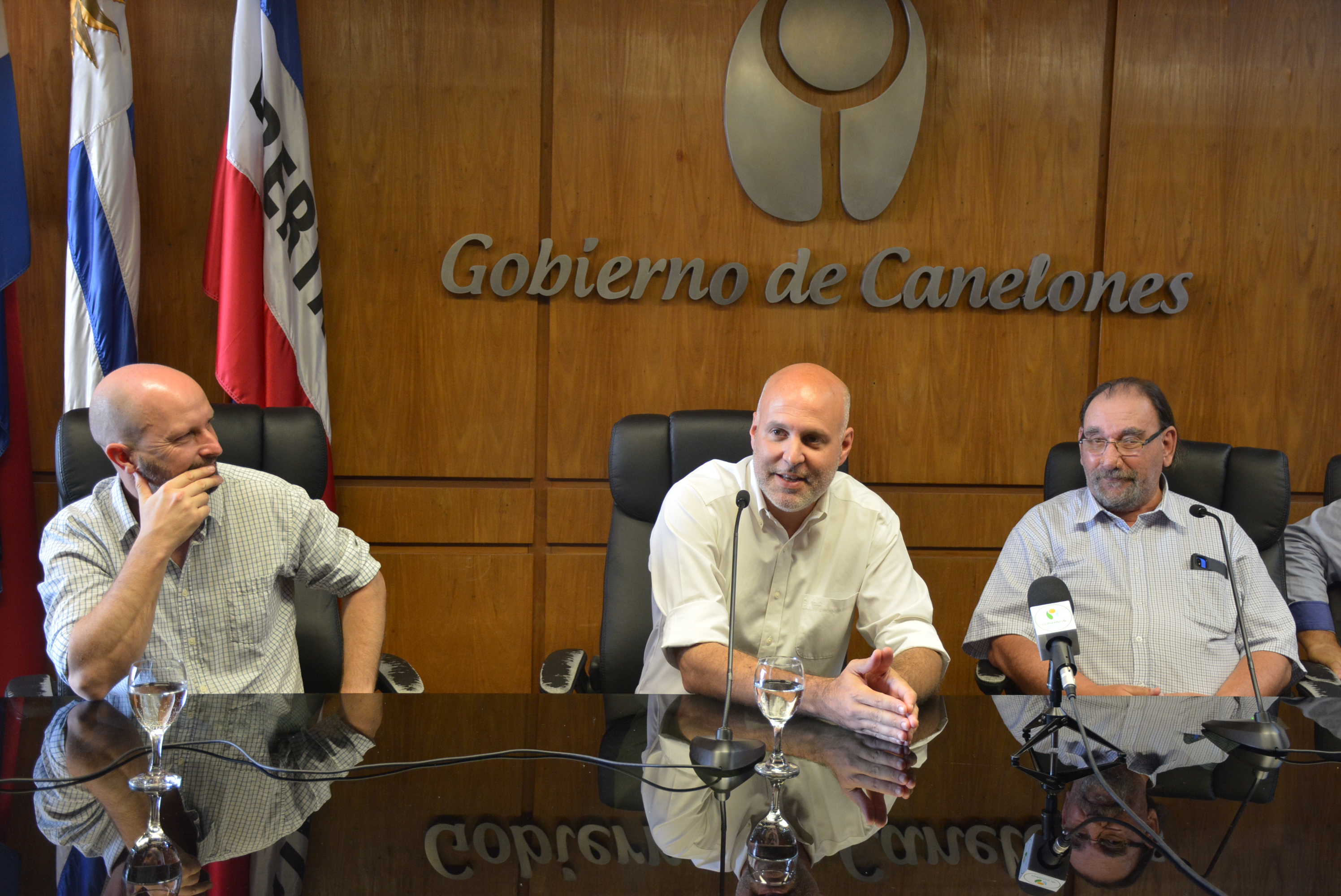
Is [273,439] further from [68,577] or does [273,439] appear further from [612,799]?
[612,799]

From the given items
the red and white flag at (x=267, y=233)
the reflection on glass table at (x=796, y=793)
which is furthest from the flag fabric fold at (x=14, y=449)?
the reflection on glass table at (x=796, y=793)

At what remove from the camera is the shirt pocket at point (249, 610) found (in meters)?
2.00

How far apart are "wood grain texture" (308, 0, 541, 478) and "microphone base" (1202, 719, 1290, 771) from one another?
87.3 inches

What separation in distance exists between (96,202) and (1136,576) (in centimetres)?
297

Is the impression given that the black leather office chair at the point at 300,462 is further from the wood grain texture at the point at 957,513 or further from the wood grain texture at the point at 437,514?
the wood grain texture at the point at 957,513

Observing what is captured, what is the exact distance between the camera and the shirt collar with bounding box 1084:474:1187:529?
251 centimetres

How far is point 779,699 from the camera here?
1.36m

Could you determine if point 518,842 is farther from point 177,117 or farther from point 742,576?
point 177,117

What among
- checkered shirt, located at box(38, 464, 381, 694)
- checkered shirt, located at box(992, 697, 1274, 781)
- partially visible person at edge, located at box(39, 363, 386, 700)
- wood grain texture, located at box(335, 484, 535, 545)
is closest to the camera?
checkered shirt, located at box(992, 697, 1274, 781)

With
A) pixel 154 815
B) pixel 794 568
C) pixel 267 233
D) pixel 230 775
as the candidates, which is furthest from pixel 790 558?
pixel 267 233

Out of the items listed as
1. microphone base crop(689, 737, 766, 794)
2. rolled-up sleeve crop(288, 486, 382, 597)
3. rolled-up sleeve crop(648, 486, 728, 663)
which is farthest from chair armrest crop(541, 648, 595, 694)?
microphone base crop(689, 737, 766, 794)

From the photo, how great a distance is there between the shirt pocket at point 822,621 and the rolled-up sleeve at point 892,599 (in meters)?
0.03

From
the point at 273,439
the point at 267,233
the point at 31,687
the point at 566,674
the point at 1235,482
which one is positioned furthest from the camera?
the point at 267,233

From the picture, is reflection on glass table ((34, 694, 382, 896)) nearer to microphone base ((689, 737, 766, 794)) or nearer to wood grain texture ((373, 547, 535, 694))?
microphone base ((689, 737, 766, 794))
